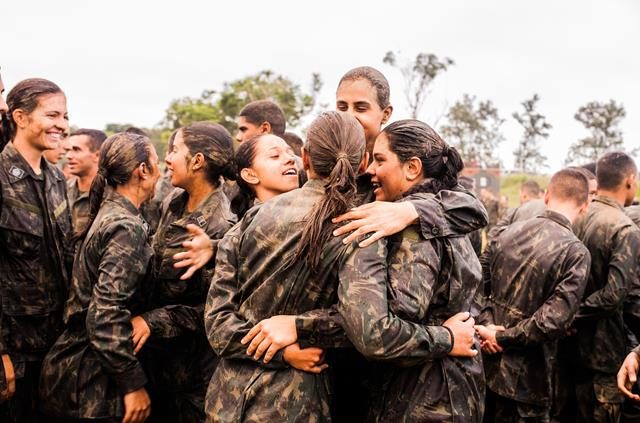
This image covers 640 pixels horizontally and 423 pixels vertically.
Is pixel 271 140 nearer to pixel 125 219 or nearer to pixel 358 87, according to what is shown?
pixel 358 87

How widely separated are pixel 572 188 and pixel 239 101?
2886 cm

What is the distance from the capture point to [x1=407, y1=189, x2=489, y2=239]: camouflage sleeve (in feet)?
7.75

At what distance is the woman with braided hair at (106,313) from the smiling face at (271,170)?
648 mm

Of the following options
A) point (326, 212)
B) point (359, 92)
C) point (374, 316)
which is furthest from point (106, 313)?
point (359, 92)

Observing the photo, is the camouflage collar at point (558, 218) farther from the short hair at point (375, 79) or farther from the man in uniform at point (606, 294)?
the short hair at point (375, 79)

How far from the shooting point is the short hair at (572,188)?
165 inches

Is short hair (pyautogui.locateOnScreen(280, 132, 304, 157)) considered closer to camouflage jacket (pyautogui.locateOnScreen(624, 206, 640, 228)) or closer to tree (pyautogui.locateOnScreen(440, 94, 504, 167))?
camouflage jacket (pyautogui.locateOnScreen(624, 206, 640, 228))

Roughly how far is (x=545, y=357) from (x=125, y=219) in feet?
9.47

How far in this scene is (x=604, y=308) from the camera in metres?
4.36

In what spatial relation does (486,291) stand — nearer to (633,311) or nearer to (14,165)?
(633,311)

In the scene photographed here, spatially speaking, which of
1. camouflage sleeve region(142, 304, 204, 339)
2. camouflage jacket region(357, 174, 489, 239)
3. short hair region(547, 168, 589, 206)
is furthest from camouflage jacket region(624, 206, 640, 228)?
camouflage sleeve region(142, 304, 204, 339)

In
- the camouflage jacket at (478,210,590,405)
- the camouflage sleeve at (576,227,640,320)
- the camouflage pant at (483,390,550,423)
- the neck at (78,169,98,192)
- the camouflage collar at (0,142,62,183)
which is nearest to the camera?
the camouflage collar at (0,142,62,183)

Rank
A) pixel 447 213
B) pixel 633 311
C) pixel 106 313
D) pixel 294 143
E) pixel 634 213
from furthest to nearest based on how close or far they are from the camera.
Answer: pixel 294 143 < pixel 634 213 < pixel 633 311 < pixel 106 313 < pixel 447 213

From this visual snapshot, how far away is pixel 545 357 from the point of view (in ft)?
13.0
